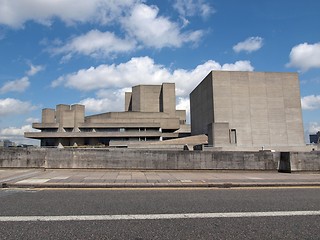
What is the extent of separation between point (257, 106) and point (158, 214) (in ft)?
219

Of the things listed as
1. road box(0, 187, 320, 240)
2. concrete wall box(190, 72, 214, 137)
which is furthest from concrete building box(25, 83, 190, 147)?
road box(0, 187, 320, 240)

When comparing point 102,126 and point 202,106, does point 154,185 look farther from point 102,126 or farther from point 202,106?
point 102,126

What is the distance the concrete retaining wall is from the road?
608 cm

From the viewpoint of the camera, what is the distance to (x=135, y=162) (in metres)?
15.3

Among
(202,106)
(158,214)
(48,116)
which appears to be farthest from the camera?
(48,116)

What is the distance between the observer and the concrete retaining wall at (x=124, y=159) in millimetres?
15117

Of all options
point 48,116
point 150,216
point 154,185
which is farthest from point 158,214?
point 48,116

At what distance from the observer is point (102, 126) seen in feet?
305

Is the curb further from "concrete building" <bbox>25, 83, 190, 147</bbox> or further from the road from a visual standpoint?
"concrete building" <bbox>25, 83, 190, 147</bbox>

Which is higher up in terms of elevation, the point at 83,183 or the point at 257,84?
the point at 257,84

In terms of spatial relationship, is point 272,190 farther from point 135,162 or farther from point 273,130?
point 273,130

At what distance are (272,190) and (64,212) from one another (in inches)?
267

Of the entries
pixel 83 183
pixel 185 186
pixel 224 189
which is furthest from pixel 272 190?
pixel 83 183

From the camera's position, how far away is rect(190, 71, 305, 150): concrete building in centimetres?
6662
